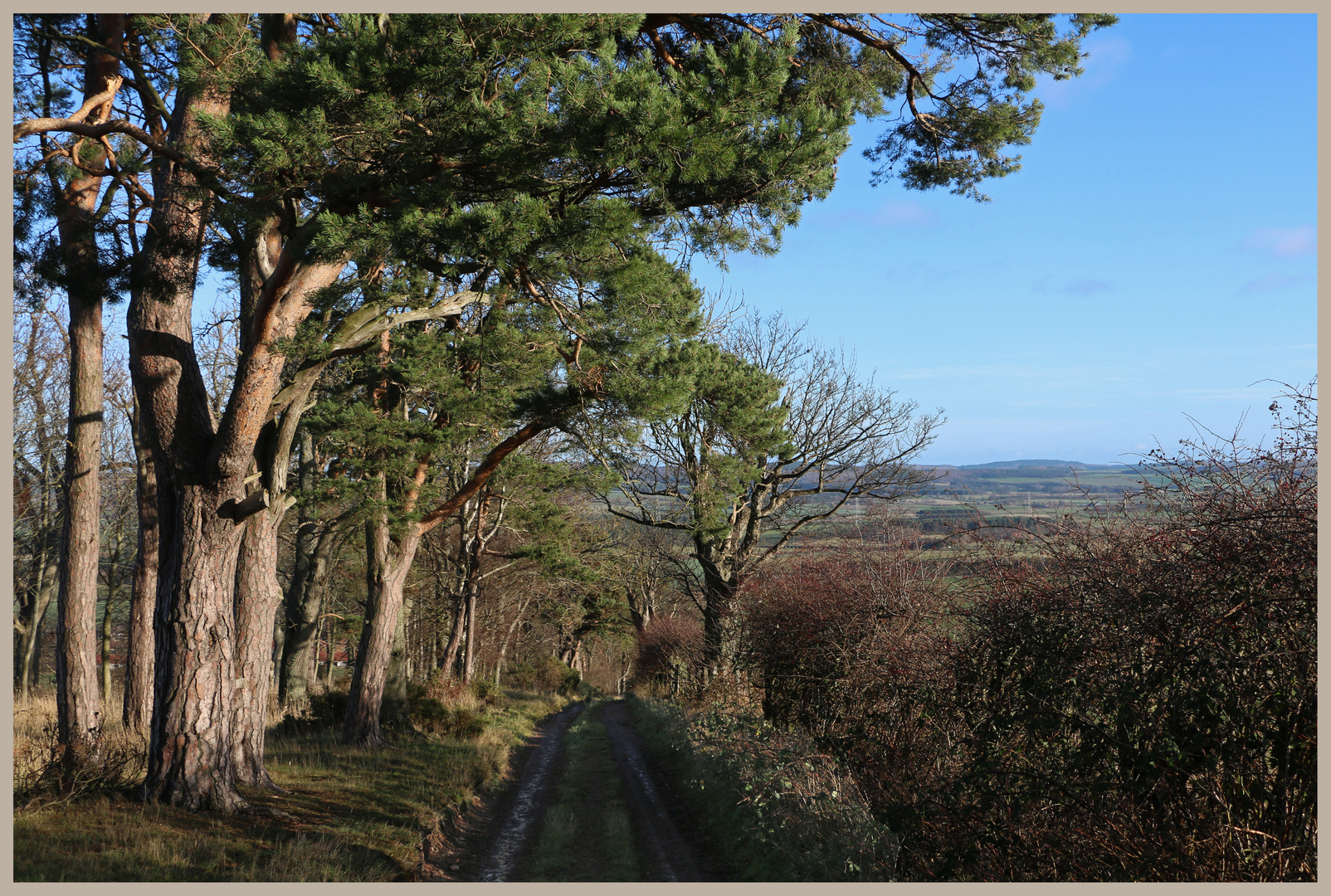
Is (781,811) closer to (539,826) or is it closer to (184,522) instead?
(539,826)

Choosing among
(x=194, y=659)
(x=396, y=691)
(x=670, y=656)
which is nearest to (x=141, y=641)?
(x=194, y=659)

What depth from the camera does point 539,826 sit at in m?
9.84

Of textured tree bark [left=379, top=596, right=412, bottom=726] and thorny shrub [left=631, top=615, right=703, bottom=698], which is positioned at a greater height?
textured tree bark [left=379, top=596, right=412, bottom=726]

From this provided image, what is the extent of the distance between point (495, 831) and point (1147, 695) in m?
7.97

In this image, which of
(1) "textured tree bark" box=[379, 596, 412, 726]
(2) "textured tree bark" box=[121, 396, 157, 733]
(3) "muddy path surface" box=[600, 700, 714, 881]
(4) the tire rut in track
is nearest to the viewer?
(3) "muddy path surface" box=[600, 700, 714, 881]

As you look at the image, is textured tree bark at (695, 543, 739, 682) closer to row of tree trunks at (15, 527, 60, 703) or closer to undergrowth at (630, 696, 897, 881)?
undergrowth at (630, 696, 897, 881)

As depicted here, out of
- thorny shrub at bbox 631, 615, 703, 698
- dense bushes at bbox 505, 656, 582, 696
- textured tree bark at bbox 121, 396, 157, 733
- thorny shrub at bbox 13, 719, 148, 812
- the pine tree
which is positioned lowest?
dense bushes at bbox 505, 656, 582, 696

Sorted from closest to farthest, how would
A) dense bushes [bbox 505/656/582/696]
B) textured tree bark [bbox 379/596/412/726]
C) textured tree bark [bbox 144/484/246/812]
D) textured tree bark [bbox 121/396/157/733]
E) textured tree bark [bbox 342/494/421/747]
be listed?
textured tree bark [bbox 144/484/246/812] → textured tree bark [bbox 121/396/157/733] → textured tree bark [bbox 342/494/421/747] → textured tree bark [bbox 379/596/412/726] → dense bushes [bbox 505/656/582/696]

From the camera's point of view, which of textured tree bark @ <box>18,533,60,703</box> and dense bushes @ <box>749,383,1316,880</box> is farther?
textured tree bark @ <box>18,533,60,703</box>

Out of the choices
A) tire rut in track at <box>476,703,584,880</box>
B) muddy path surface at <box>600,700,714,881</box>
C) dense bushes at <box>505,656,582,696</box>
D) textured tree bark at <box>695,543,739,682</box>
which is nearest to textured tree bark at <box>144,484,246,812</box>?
tire rut in track at <box>476,703,584,880</box>

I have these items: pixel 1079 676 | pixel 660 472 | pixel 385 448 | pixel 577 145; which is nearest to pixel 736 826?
pixel 1079 676

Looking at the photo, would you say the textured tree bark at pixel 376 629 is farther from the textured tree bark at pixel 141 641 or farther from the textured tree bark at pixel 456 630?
the textured tree bark at pixel 456 630

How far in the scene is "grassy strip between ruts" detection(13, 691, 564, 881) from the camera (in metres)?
5.90

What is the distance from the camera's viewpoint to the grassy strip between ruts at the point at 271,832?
19.4 ft
